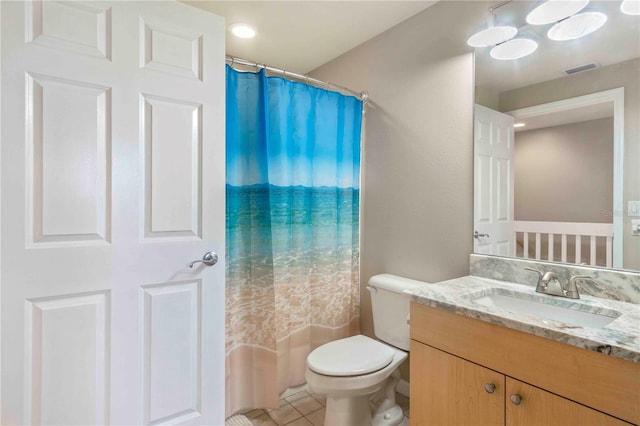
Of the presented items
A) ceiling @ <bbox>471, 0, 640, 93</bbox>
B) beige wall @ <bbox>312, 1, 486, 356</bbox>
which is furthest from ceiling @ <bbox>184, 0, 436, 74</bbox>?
ceiling @ <bbox>471, 0, 640, 93</bbox>

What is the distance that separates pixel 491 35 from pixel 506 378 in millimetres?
1456

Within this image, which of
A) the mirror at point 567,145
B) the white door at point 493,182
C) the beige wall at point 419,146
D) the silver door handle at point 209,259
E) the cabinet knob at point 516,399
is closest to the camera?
the cabinet knob at point 516,399

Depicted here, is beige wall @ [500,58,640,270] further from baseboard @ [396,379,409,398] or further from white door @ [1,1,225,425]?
white door @ [1,1,225,425]

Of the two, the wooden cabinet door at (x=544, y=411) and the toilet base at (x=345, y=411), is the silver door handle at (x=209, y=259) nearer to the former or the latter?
the toilet base at (x=345, y=411)

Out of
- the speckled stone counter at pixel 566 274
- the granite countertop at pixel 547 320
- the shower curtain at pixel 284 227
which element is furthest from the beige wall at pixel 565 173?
the shower curtain at pixel 284 227

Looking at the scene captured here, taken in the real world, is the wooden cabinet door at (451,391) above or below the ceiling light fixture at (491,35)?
below

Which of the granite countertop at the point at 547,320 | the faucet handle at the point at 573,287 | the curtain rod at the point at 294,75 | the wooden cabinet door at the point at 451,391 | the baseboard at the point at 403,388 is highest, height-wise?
the curtain rod at the point at 294,75

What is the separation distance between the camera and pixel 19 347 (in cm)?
113

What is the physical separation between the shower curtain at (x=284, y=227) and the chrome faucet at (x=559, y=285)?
3.82ft

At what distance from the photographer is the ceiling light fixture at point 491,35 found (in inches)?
59.4

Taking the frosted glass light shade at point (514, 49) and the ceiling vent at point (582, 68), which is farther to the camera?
the frosted glass light shade at point (514, 49)

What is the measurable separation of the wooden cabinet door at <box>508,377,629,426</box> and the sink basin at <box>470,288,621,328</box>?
0.25 m

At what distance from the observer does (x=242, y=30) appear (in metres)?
2.12

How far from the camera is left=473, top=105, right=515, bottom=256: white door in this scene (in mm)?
1585
